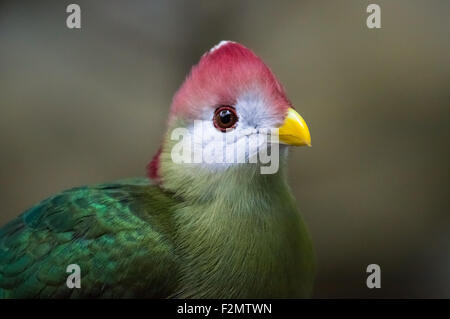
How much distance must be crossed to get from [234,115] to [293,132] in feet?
0.47

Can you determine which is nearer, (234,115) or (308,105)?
(234,115)

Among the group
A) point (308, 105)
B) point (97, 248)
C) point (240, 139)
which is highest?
point (308, 105)

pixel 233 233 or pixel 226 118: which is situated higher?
pixel 226 118

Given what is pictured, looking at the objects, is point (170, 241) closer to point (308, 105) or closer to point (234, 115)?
point (234, 115)

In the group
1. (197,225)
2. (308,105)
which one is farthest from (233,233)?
(308,105)

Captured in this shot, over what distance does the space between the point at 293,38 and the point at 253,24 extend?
0.24m

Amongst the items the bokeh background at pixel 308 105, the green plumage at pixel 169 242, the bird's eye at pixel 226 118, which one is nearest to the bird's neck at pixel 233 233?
the green plumage at pixel 169 242

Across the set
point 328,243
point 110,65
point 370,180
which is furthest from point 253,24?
point 328,243

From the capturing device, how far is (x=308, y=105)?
2.43 m

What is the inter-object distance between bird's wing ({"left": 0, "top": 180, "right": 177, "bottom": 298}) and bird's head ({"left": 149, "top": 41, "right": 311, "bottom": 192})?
162mm

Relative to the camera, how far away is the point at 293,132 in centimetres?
117

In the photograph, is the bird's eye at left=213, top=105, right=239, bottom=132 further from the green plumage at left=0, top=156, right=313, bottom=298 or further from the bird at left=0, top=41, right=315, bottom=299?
the green plumage at left=0, top=156, right=313, bottom=298

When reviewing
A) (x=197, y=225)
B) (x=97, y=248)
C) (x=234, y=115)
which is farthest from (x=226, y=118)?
(x=97, y=248)
